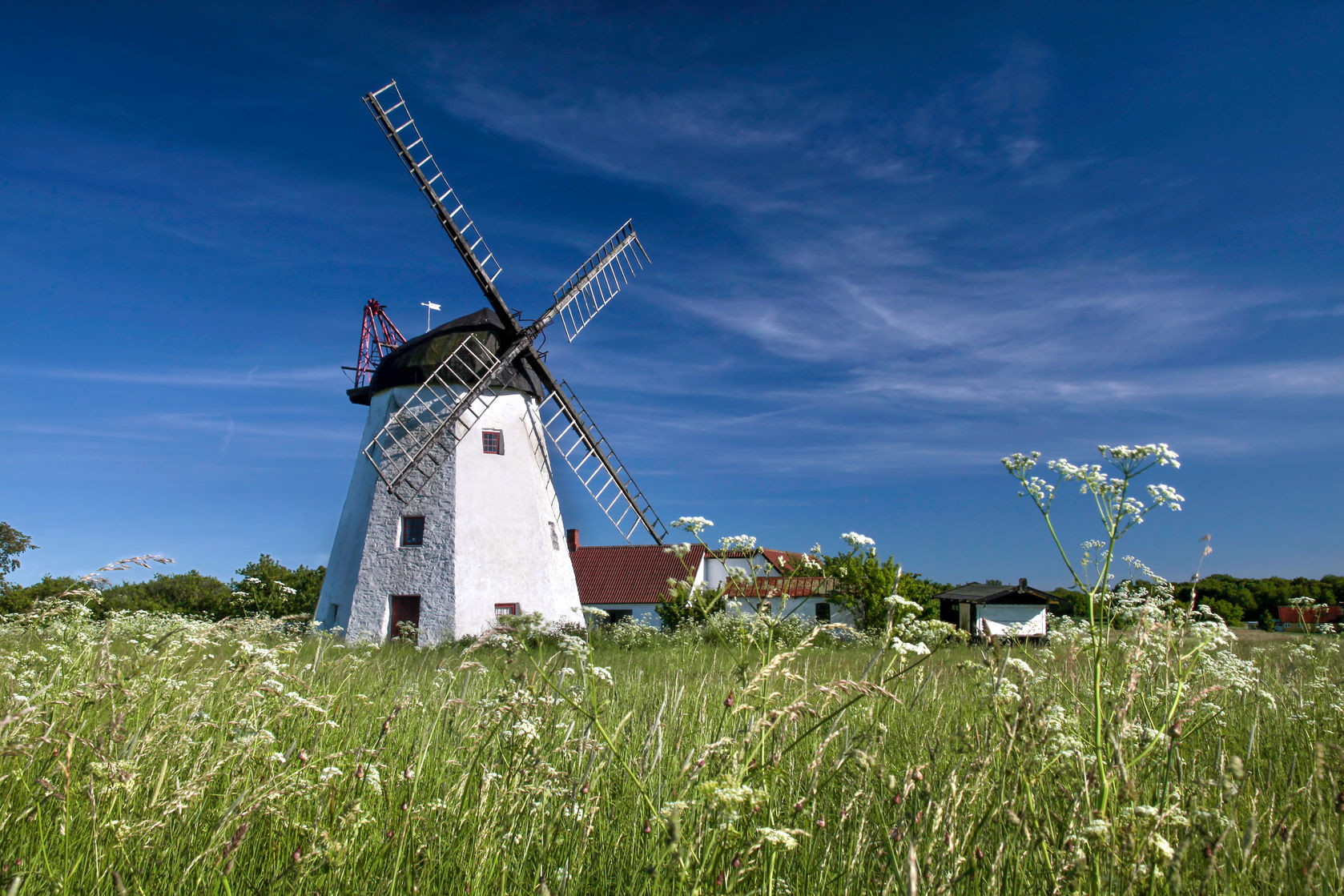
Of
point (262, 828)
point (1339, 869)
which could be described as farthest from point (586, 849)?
point (1339, 869)

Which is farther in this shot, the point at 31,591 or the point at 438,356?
the point at 31,591

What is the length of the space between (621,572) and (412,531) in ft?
70.7

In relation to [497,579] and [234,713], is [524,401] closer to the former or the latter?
[497,579]

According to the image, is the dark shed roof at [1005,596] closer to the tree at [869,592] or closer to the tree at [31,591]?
the tree at [869,592]

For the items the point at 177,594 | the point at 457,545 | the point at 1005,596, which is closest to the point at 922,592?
the point at 1005,596

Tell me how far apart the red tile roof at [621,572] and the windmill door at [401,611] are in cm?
1799

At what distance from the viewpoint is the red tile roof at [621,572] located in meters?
39.7

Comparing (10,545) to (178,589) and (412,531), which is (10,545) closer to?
(178,589)

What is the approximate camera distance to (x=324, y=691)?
5.12 m

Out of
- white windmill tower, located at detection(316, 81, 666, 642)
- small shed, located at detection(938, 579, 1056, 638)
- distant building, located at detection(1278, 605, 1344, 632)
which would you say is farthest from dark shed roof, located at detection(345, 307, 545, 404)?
small shed, located at detection(938, 579, 1056, 638)

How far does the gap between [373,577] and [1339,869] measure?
22.2 meters

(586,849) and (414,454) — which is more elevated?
(414,454)

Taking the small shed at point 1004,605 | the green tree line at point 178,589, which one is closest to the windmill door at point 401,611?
the green tree line at point 178,589

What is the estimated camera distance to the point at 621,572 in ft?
137
